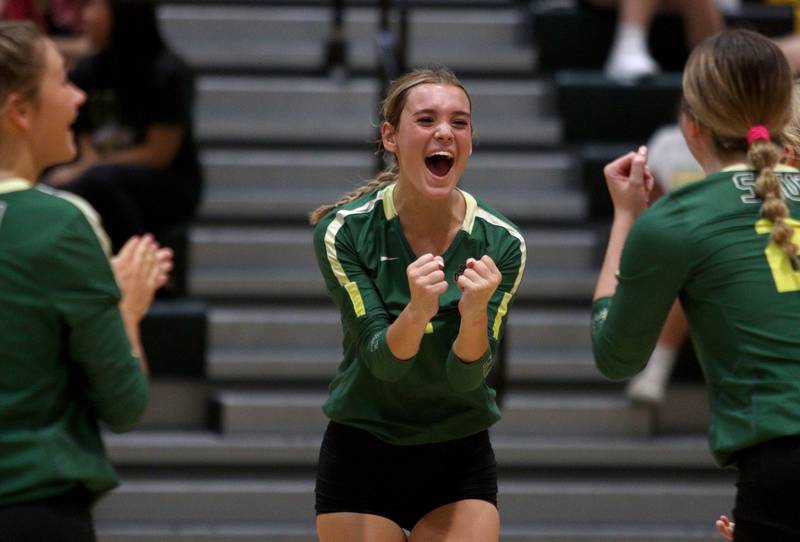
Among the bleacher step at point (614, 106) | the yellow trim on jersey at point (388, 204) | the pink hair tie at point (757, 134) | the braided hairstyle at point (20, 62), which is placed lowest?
the bleacher step at point (614, 106)

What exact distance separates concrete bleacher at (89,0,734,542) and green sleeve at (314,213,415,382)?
2.23 metres

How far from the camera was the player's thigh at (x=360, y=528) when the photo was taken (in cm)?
310

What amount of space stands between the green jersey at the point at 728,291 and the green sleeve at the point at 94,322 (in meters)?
1.00

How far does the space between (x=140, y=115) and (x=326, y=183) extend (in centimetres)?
95

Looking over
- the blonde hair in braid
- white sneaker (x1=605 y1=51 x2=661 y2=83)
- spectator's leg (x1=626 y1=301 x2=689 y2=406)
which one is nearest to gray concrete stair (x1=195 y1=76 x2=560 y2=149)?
white sneaker (x1=605 y1=51 x2=661 y2=83)

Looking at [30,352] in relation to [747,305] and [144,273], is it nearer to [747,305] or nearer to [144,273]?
[144,273]

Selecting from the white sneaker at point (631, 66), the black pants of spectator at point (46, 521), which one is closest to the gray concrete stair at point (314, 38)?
→ the white sneaker at point (631, 66)

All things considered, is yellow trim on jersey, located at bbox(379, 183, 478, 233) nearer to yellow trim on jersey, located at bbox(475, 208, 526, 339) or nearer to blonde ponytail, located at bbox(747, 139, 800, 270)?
yellow trim on jersey, located at bbox(475, 208, 526, 339)

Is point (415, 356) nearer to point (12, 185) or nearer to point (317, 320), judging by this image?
point (12, 185)

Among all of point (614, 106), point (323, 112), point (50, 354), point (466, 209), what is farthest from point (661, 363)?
point (50, 354)

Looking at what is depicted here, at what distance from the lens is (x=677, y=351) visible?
550 cm

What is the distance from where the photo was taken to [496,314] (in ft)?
10.2

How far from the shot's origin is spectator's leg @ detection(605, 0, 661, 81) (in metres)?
6.09

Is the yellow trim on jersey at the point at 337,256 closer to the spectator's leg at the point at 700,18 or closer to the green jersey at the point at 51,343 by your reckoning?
the green jersey at the point at 51,343
